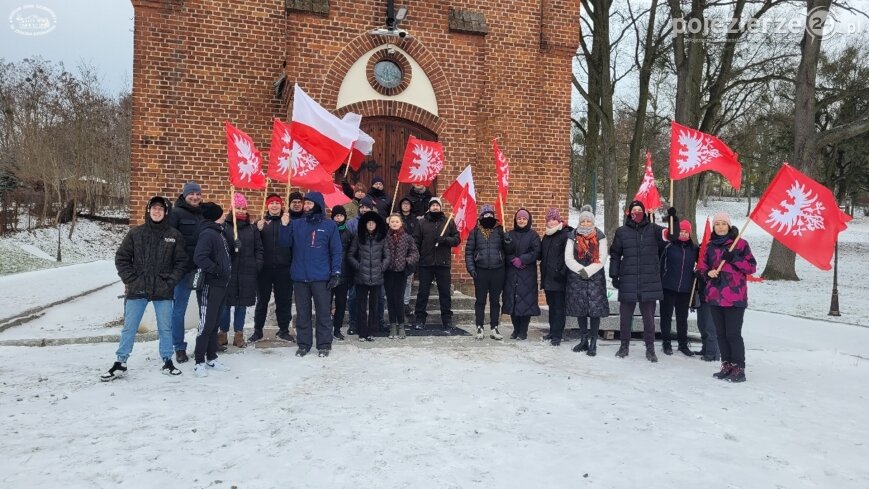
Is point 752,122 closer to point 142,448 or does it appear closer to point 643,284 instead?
point 643,284

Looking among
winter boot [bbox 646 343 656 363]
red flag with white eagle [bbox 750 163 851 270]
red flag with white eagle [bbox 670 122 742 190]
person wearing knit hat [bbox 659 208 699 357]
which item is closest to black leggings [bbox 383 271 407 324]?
winter boot [bbox 646 343 656 363]

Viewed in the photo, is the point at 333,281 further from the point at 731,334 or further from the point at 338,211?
the point at 731,334

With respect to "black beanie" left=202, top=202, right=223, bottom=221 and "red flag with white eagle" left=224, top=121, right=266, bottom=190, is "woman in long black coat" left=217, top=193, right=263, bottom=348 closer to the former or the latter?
"red flag with white eagle" left=224, top=121, right=266, bottom=190

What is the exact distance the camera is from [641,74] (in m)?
19.7

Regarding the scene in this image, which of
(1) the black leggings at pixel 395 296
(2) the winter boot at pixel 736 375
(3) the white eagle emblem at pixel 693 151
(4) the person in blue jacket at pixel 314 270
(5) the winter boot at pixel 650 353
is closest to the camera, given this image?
(2) the winter boot at pixel 736 375

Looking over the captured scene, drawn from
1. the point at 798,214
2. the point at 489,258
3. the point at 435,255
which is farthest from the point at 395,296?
the point at 798,214

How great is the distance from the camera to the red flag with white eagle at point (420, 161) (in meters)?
9.04

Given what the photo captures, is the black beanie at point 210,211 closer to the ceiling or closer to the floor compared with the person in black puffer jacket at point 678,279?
closer to the ceiling

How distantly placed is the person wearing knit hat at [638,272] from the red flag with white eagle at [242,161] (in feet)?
15.2

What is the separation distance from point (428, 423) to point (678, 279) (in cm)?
424

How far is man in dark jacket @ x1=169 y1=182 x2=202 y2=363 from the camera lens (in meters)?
6.12

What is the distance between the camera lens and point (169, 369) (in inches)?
224

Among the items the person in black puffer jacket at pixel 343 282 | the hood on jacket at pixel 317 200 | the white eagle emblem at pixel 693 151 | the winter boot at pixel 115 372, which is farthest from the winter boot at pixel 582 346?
the winter boot at pixel 115 372

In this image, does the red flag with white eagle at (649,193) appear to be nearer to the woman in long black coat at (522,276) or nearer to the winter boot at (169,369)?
the woman in long black coat at (522,276)
